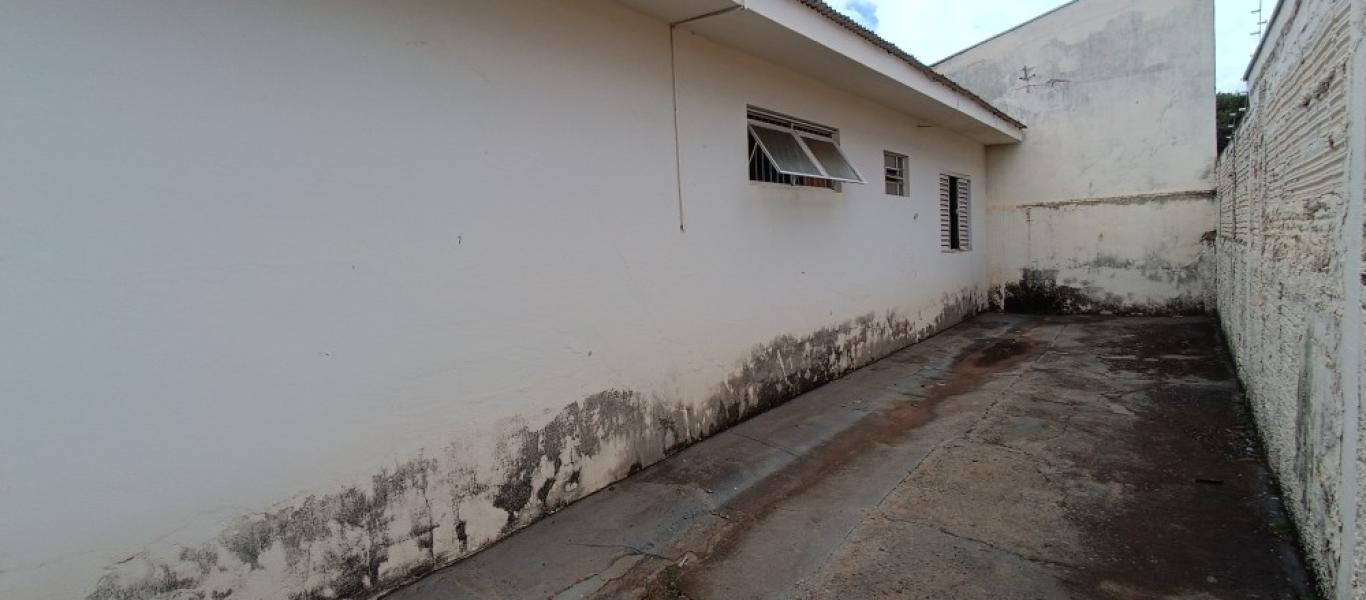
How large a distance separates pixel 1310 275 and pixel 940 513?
200 centimetres

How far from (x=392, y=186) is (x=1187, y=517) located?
14.5 ft

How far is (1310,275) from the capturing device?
2.73m

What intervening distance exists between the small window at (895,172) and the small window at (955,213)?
1505mm

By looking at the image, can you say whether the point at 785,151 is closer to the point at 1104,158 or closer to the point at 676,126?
the point at 676,126

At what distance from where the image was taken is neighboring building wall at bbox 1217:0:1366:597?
7.01ft

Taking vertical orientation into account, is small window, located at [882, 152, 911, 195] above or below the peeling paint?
above

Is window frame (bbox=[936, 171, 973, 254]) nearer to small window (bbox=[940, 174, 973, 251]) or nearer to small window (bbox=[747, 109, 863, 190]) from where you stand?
small window (bbox=[940, 174, 973, 251])

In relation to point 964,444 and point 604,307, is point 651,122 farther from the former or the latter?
point 964,444

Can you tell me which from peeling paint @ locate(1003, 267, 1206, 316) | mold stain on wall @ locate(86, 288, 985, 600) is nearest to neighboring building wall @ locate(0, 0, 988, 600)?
mold stain on wall @ locate(86, 288, 985, 600)

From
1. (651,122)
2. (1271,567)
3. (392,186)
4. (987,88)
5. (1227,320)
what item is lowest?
(1271,567)

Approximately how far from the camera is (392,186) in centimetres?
288

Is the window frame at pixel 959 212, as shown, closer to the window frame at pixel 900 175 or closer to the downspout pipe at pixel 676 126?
the window frame at pixel 900 175

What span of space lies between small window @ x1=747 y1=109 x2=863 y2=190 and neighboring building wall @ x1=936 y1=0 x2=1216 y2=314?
21.2ft

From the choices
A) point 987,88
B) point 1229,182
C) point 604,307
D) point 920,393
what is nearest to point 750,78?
point 604,307
